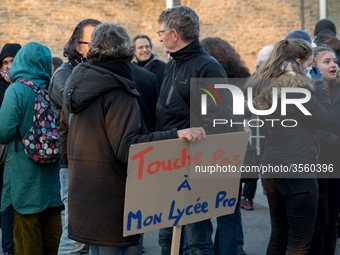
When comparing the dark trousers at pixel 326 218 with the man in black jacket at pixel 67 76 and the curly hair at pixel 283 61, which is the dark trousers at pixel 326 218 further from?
the man in black jacket at pixel 67 76

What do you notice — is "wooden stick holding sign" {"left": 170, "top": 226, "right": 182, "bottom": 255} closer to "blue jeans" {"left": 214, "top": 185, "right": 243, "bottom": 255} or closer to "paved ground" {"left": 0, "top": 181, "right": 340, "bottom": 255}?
"blue jeans" {"left": 214, "top": 185, "right": 243, "bottom": 255}

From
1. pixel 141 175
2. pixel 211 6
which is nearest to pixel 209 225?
pixel 141 175

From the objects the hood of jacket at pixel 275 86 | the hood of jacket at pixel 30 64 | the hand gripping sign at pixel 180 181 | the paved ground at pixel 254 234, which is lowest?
the paved ground at pixel 254 234

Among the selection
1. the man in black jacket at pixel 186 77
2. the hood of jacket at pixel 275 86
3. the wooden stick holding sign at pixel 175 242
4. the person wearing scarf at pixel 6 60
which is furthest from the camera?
the person wearing scarf at pixel 6 60

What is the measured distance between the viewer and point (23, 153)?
3.16 m

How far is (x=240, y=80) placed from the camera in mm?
3357

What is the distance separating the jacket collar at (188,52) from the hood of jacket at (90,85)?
703mm

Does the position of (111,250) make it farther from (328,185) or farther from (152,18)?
(152,18)

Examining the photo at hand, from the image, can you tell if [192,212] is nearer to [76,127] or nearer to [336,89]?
[76,127]

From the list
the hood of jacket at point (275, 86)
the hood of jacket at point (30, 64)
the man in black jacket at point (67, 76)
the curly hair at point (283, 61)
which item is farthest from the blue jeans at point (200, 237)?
the hood of jacket at point (30, 64)

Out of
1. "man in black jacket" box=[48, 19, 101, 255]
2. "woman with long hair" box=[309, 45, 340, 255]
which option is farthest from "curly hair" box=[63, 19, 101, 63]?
"woman with long hair" box=[309, 45, 340, 255]

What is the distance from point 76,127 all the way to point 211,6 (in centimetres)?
1112

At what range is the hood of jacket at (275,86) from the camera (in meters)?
2.56

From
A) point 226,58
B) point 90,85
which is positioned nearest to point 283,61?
point 226,58
